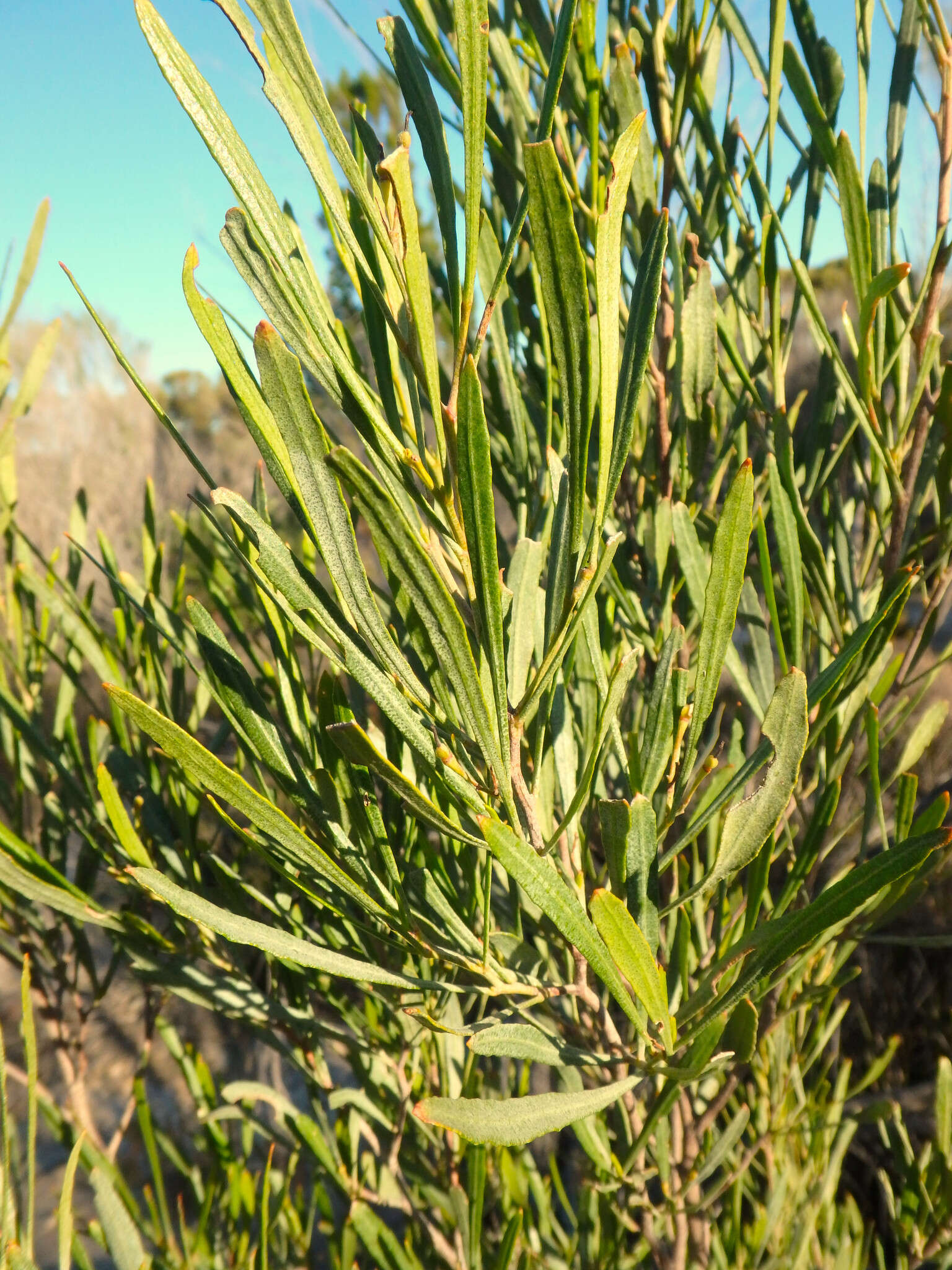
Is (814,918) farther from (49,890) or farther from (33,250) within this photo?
(33,250)

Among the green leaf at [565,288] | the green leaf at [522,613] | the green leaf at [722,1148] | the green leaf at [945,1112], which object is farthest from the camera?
the green leaf at [945,1112]

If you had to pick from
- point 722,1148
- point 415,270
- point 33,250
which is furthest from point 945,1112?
point 33,250

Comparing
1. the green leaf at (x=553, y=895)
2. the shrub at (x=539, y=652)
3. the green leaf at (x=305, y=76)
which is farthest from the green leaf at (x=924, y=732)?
the green leaf at (x=305, y=76)

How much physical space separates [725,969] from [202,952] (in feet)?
0.98

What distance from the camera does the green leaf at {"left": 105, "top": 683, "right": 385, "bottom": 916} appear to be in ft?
0.67

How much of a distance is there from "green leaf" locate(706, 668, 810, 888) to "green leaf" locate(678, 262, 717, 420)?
0.62ft

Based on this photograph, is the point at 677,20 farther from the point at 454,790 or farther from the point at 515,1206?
the point at 515,1206

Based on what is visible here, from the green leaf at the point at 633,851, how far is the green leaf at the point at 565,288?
9 centimetres

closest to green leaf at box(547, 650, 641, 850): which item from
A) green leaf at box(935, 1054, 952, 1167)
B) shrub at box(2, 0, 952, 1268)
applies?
shrub at box(2, 0, 952, 1268)

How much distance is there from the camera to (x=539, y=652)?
1.00 ft

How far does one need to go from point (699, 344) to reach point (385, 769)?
0.81 ft

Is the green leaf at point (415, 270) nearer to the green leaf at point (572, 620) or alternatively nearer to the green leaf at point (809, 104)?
the green leaf at point (572, 620)

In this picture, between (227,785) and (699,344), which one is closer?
(227,785)

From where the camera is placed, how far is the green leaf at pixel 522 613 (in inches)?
10.7
